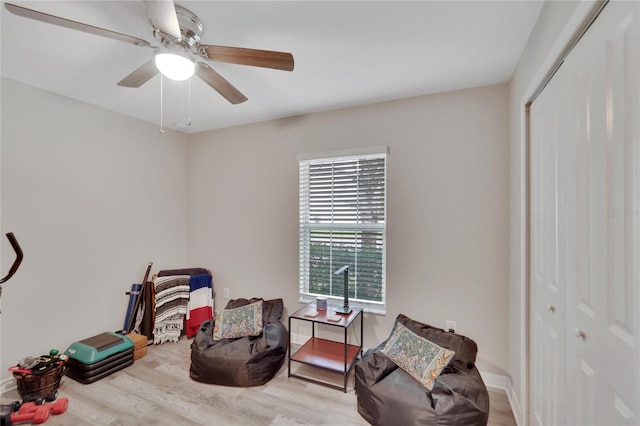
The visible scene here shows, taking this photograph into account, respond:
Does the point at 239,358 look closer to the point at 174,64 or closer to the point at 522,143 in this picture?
the point at 174,64

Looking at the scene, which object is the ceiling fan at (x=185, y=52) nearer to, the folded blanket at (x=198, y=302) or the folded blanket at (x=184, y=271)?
the folded blanket at (x=184, y=271)

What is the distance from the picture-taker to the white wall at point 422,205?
7.40 ft

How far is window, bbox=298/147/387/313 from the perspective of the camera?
2.69 metres

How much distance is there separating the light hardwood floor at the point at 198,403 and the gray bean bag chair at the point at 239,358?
7cm

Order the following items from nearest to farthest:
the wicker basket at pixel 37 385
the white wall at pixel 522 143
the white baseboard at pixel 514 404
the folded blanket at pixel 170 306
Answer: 1. the white wall at pixel 522 143
2. the white baseboard at pixel 514 404
3. the wicker basket at pixel 37 385
4. the folded blanket at pixel 170 306

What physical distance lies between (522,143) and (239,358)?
104 inches

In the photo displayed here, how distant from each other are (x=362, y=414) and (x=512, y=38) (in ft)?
8.74

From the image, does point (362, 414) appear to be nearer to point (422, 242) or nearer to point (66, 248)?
point (422, 242)

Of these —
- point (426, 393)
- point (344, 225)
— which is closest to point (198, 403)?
point (426, 393)

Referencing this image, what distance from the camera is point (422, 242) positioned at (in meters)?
2.48

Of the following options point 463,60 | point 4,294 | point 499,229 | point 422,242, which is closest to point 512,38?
point 463,60

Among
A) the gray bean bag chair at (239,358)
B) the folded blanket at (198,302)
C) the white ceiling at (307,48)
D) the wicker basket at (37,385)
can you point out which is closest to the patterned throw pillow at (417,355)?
the gray bean bag chair at (239,358)

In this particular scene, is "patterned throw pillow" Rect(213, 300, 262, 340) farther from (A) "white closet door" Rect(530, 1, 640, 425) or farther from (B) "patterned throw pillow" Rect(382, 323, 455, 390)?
(A) "white closet door" Rect(530, 1, 640, 425)

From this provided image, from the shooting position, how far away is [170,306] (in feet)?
10.1
